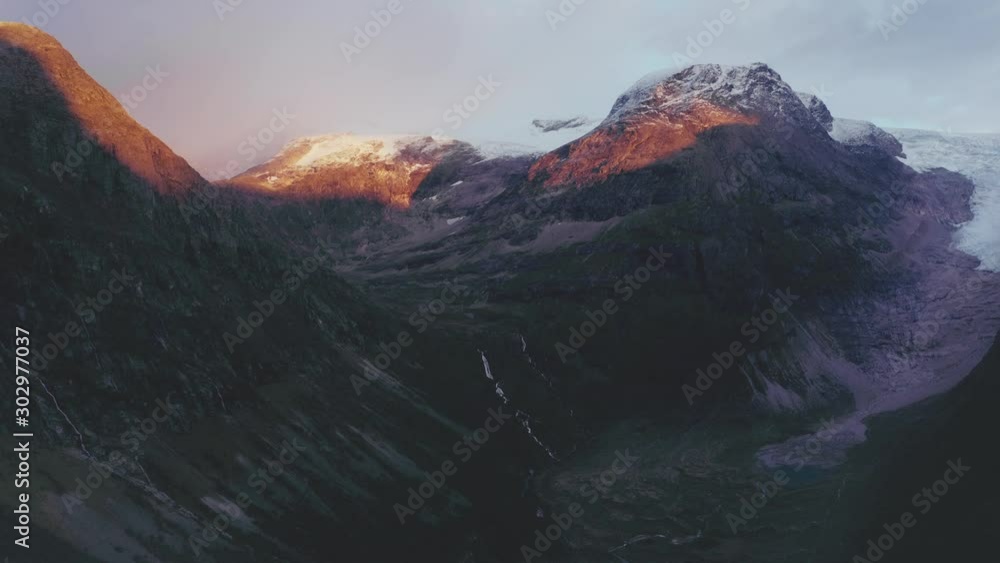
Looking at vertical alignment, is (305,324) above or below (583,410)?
below

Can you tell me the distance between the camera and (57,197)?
90812 mm

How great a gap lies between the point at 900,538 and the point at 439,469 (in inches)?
2010

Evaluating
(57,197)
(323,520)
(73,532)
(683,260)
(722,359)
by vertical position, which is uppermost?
(683,260)

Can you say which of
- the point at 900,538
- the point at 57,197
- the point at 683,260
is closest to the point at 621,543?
the point at 900,538

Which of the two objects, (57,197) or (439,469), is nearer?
(57,197)

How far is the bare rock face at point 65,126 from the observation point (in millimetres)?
94625

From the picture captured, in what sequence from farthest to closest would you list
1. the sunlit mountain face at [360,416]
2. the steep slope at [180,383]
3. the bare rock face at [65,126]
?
1. the bare rock face at [65,126]
2. the sunlit mountain face at [360,416]
3. the steep slope at [180,383]

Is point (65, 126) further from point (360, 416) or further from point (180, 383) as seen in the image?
point (360, 416)

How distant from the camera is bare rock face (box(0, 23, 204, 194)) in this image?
310 feet

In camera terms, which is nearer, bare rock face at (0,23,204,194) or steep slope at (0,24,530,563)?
steep slope at (0,24,530,563)

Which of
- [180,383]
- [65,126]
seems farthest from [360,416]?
[65,126]

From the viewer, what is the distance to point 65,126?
99.4 m

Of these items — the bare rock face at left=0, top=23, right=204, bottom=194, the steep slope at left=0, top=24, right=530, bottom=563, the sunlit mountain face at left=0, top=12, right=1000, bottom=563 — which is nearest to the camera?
the steep slope at left=0, top=24, right=530, bottom=563

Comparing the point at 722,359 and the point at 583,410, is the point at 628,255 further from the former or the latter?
the point at 583,410
